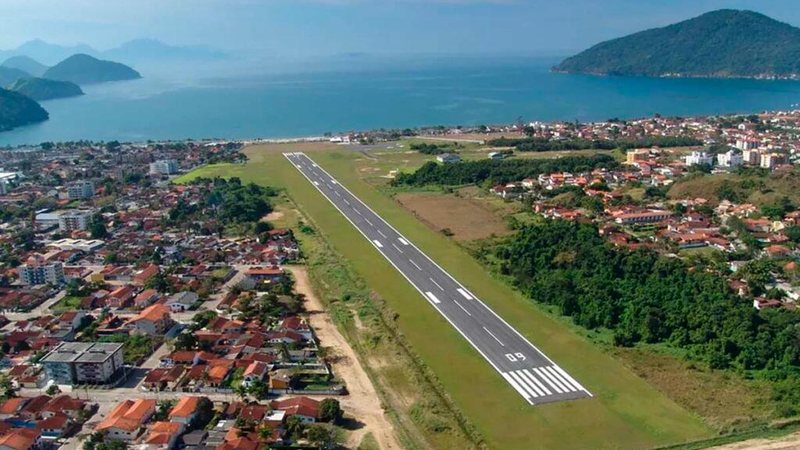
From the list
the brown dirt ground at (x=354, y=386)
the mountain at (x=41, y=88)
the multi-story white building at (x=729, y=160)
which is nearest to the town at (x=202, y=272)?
the multi-story white building at (x=729, y=160)

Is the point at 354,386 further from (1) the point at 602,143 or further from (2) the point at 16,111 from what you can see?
(2) the point at 16,111

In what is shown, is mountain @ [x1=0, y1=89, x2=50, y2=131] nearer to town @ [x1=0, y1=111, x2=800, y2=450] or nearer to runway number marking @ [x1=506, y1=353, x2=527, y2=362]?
town @ [x1=0, y1=111, x2=800, y2=450]

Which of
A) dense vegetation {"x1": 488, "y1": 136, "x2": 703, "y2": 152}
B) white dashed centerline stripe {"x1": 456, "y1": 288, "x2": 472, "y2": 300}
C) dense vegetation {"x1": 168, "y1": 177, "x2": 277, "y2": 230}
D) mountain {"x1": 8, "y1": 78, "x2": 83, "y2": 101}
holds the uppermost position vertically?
mountain {"x1": 8, "y1": 78, "x2": 83, "y2": 101}

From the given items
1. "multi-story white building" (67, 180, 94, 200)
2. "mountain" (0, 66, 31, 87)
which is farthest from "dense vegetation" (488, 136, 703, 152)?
"mountain" (0, 66, 31, 87)

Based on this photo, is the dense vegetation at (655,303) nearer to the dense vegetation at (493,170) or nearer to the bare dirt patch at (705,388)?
the bare dirt patch at (705,388)

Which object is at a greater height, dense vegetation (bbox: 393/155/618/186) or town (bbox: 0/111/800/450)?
dense vegetation (bbox: 393/155/618/186)

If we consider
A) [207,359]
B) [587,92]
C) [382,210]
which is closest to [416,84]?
[587,92]

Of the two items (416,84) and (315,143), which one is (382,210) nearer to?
(315,143)
